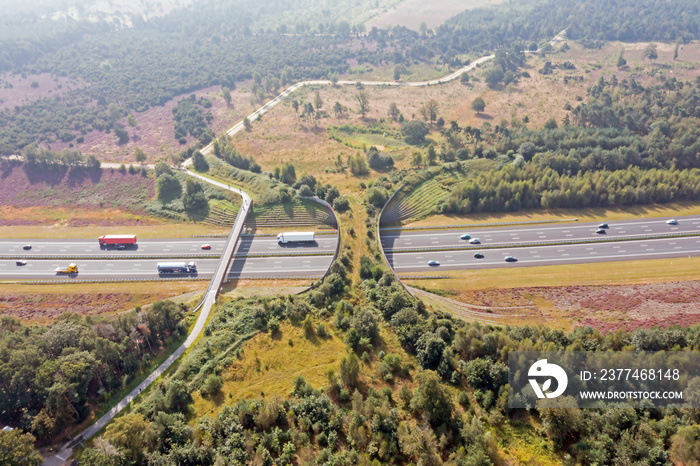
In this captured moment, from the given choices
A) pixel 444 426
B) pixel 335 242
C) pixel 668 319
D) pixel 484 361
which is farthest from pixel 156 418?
pixel 668 319

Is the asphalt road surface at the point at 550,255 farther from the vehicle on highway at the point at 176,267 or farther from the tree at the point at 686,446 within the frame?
the vehicle on highway at the point at 176,267

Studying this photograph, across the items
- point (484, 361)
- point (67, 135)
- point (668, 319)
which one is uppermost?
point (67, 135)

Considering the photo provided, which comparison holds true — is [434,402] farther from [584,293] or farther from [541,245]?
[541,245]

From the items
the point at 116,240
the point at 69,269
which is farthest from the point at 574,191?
the point at 69,269

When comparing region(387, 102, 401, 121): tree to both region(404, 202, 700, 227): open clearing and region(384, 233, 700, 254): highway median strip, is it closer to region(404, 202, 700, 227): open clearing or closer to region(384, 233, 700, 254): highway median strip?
region(404, 202, 700, 227): open clearing

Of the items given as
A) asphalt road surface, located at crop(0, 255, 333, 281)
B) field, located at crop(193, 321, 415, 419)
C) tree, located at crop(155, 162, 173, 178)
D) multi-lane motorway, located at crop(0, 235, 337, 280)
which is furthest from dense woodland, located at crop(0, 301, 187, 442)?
tree, located at crop(155, 162, 173, 178)

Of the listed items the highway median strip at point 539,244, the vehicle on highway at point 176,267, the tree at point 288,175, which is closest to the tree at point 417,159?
the tree at point 288,175

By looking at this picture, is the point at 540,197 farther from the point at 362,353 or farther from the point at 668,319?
the point at 362,353

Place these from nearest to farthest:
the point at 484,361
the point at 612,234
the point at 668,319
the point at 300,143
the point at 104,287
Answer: the point at 484,361
the point at 668,319
the point at 104,287
the point at 612,234
the point at 300,143
